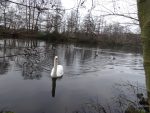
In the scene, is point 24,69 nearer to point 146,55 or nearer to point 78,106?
point 78,106

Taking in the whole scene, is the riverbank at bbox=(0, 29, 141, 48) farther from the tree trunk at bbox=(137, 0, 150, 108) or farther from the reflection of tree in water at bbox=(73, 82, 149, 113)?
the reflection of tree in water at bbox=(73, 82, 149, 113)

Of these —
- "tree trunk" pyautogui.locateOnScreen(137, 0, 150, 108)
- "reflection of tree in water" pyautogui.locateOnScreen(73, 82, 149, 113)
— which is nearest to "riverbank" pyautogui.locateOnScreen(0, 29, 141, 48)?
"tree trunk" pyautogui.locateOnScreen(137, 0, 150, 108)

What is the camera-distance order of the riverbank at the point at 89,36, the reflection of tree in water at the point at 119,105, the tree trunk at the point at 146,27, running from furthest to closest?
the reflection of tree in water at the point at 119,105 < the riverbank at the point at 89,36 < the tree trunk at the point at 146,27

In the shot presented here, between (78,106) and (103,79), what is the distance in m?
6.52

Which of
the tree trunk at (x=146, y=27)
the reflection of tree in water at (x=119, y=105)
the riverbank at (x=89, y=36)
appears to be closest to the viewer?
the tree trunk at (x=146, y=27)

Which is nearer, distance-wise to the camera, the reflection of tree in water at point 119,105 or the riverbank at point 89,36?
the riverbank at point 89,36

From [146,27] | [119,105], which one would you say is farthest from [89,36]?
[119,105]

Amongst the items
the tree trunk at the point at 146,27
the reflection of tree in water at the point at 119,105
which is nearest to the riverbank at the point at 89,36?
the tree trunk at the point at 146,27

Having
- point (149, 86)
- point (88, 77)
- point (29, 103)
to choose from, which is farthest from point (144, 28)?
point (88, 77)

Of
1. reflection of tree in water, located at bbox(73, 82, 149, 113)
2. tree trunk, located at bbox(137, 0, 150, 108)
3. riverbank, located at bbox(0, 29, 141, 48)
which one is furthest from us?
reflection of tree in water, located at bbox(73, 82, 149, 113)

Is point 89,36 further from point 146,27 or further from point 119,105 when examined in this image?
point 119,105

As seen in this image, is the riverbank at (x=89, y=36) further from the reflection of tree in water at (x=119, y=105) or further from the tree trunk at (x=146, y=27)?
the reflection of tree in water at (x=119, y=105)

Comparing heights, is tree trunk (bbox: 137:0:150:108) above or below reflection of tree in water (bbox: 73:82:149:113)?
above

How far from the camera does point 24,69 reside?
1661cm
